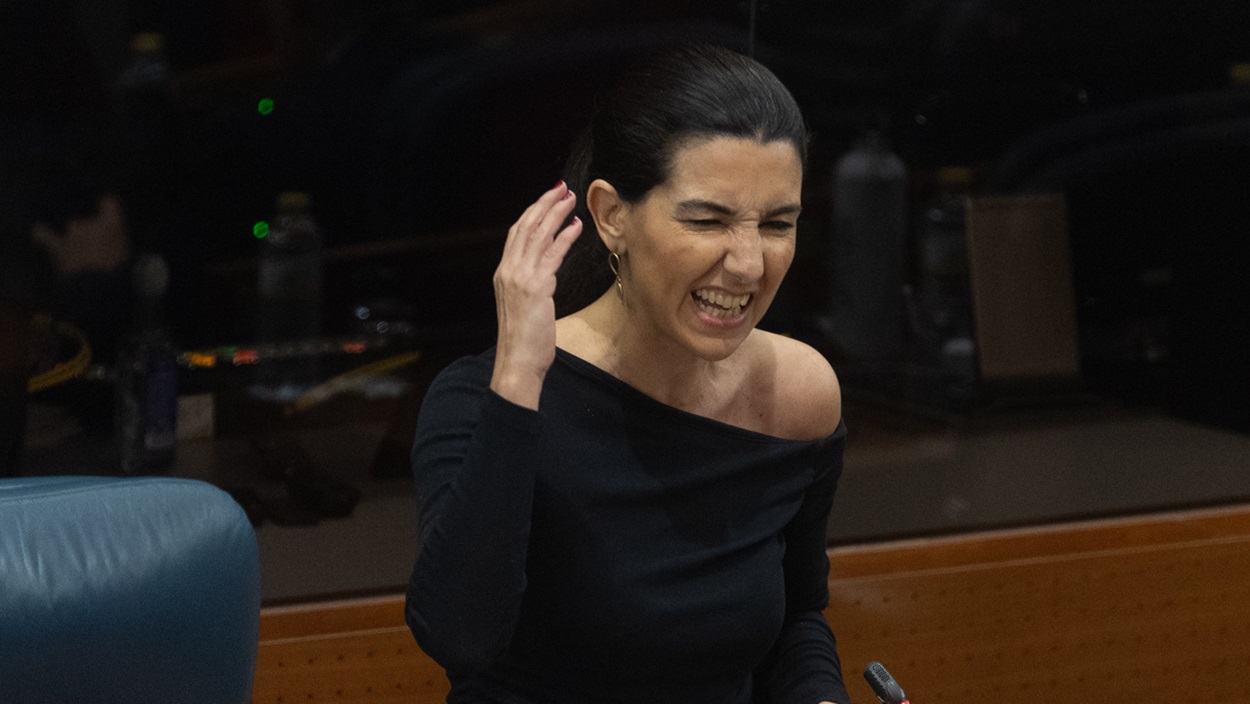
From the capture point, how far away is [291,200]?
6.93ft

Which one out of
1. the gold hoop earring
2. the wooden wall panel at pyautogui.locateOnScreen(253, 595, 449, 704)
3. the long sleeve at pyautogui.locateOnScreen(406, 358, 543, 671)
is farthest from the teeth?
the wooden wall panel at pyautogui.locateOnScreen(253, 595, 449, 704)

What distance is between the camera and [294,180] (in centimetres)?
210

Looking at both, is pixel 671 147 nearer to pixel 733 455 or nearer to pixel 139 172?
pixel 733 455

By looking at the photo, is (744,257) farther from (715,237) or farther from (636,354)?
(636,354)

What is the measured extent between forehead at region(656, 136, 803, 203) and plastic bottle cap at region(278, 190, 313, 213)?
97 cm

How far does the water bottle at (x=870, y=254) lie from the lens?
259cm

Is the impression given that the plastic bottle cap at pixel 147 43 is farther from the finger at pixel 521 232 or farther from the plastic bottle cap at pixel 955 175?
the plastic bottle cap at pixel 955 175

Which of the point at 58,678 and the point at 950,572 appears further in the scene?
the point at 950,572

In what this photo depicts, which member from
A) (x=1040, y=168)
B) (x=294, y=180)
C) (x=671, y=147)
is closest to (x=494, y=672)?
(x=671, y=147)

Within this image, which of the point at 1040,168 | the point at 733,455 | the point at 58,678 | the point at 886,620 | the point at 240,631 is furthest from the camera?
the point at 1040,168

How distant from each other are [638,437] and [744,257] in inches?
8.7

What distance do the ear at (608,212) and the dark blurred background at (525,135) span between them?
29 centimetres

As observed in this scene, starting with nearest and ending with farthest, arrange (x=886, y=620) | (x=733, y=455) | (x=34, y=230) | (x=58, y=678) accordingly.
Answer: (x=58, y=678), (x=733, y=455), (x=34, y=230), (x=886, y=620)

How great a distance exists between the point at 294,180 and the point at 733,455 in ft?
3.27
